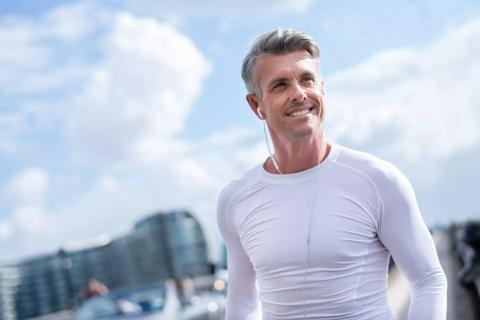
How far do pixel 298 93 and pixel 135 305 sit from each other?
9.71m

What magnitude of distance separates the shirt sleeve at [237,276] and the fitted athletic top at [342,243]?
129 millimetres

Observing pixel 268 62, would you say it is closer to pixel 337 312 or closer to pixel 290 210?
pixel 290 210

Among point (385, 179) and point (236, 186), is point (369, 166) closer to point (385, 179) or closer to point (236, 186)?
point (385, 179)

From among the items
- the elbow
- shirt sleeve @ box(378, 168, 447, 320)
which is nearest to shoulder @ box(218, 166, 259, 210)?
shirt sleeve @ box(378, 168, 447, 320)

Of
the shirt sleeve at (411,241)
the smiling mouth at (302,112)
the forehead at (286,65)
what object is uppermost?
the forehead at (286,65)

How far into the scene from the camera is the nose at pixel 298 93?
7.73ft

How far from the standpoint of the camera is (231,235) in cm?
268

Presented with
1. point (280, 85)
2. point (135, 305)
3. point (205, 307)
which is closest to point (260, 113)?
point (280, 85)

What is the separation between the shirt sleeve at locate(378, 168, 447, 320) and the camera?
229 cm

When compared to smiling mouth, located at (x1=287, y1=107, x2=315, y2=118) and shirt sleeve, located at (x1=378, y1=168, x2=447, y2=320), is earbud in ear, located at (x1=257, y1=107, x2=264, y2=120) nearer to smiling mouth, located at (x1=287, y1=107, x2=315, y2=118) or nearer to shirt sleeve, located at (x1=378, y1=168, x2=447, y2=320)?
smiling mouth, located at (x1=287, y1=107, x2=315, y2=118)

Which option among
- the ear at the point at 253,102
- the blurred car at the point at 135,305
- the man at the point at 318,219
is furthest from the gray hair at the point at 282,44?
the blurred car at the point at 135,305

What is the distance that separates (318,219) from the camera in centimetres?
239

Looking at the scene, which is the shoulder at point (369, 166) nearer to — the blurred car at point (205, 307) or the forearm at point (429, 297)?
the forearm at point (429, 297)

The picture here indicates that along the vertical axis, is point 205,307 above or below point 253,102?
below
